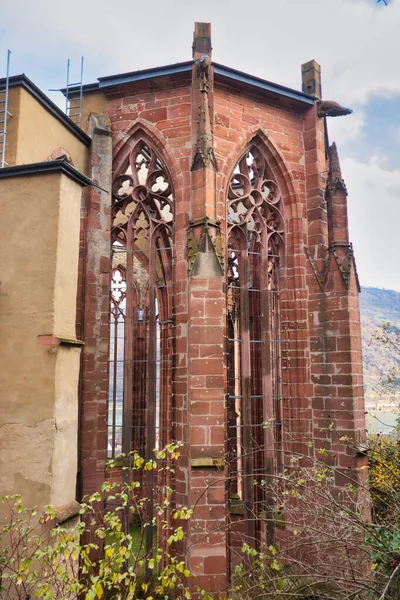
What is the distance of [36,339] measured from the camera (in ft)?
15.2

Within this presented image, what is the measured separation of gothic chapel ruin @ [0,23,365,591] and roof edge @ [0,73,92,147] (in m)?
0.02

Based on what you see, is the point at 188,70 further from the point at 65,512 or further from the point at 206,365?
the point at 65,512

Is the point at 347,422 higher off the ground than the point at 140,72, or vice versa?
the point at 140,72

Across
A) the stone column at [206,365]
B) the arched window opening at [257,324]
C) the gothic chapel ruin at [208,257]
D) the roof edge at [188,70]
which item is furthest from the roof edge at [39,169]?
the roof edge at [188,70]

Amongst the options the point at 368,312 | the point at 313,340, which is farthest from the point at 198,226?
the point at 368,312

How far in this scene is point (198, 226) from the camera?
6430 mm

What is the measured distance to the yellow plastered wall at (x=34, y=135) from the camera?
6.22 m

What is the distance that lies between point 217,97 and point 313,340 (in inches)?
175

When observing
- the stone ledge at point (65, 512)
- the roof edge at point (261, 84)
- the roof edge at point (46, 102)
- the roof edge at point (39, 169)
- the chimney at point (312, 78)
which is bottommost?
the stone ledge at point (65, 512)

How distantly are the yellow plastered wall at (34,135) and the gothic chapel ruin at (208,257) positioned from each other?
3 centimetres

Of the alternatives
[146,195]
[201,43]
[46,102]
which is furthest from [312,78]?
[46,102]

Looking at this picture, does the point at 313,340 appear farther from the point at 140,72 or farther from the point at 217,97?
the point at 140,72

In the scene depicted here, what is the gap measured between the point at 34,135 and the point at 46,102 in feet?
1.99

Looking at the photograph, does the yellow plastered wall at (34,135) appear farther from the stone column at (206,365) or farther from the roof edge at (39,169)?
the stone column at (206,365)
